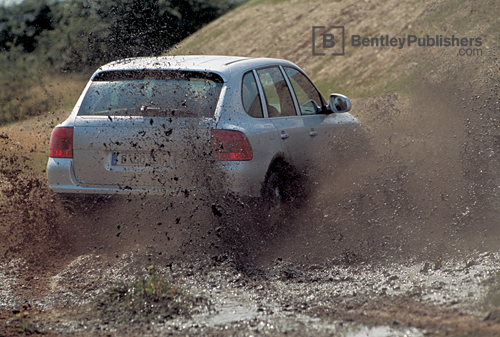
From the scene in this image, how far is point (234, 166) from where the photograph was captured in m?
4.81

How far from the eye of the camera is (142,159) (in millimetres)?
4902

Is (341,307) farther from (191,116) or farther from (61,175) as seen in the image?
(61,175)

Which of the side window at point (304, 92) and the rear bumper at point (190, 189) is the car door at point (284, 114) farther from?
the rear bumper at point (190, 189)

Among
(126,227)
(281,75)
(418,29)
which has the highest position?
(281,75)

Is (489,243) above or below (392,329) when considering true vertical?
below

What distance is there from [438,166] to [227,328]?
439 centimetres

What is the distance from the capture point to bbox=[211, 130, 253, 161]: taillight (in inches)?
188

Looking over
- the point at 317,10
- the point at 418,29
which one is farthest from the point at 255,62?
the point at 317,10

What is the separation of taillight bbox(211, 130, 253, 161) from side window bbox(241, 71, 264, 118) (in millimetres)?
478

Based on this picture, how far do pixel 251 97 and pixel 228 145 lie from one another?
803 mm

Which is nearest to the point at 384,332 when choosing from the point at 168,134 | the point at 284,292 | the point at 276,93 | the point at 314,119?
the point at 284,292
